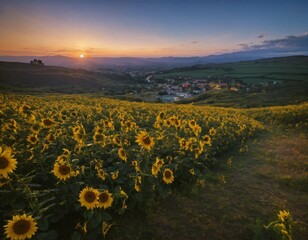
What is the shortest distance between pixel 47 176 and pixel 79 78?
154248mm

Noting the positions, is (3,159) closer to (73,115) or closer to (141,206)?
(141,206)

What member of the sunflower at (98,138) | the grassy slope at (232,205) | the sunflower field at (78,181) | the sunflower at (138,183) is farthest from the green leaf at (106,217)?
the sunflower at (98,138)

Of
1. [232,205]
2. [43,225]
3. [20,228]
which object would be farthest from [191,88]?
[20,228]

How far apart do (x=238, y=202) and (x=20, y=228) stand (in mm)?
5678

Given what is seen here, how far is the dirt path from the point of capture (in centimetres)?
580

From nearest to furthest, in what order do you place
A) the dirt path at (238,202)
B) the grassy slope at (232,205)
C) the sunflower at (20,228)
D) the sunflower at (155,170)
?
1. the sunflower at (20,228)
2. the grassy slope at (232,205)
3. the dirt path at (238,202)
4. the sunflower at (155,170)

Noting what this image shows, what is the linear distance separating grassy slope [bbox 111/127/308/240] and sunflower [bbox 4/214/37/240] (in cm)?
194

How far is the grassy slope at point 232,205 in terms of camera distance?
18.6ft

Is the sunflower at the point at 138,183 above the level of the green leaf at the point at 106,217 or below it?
above

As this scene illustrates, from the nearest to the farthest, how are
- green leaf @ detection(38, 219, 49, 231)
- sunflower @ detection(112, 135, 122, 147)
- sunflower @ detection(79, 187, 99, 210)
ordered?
1. green leaf @ detection(38, 219, 49, 231)
2. sunflower @ detection(79, 187, 99, 210)
3. sunflower @ detection(112, 135, 122, 147)

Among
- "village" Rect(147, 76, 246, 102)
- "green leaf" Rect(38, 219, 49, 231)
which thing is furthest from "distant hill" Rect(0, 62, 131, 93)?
"green leaf" Rect(38, 219, 49, 231)

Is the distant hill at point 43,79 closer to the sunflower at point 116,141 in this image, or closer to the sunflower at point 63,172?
the sunflower at point 116,141

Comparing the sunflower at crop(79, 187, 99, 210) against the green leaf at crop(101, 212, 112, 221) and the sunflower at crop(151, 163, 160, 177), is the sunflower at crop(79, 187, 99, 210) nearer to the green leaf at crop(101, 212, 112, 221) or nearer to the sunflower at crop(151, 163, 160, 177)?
the green leaf at crop(101, 212, 112, 221)

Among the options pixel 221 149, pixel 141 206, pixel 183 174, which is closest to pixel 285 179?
pixel 221 149
